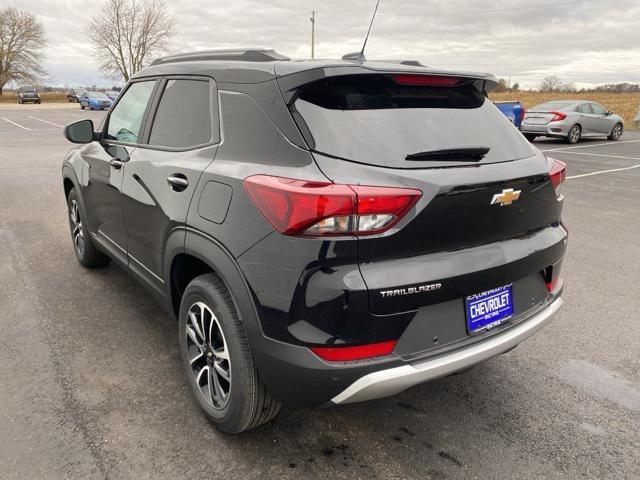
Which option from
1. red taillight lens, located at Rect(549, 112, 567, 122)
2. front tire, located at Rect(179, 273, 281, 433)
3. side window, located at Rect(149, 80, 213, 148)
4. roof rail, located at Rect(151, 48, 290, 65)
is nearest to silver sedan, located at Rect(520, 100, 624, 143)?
red taillight lens, located at Rect(549, 112, 567, 122)

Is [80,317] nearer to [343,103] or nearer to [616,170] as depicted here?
[343,103]

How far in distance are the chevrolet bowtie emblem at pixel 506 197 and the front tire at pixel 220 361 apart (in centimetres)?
122

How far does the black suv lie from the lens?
1927 millimetres

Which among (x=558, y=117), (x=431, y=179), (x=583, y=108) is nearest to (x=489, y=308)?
(x=431, y=179)

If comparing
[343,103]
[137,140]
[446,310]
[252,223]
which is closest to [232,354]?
[252,223]

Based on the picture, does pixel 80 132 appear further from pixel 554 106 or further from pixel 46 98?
pixel 46 98

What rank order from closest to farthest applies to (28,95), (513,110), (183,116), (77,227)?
(183,116) → (77,227) → (513,110) → (28,95)

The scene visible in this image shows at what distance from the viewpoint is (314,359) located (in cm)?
197

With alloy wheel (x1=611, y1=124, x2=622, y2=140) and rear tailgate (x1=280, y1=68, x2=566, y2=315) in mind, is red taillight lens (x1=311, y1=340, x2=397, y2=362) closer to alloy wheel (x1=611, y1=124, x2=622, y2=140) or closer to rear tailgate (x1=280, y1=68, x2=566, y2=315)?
rear tailgate (x1=280, y1=68, x2=566, y2=315)

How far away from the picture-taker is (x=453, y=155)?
221 cm

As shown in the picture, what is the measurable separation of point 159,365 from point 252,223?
4.86ft

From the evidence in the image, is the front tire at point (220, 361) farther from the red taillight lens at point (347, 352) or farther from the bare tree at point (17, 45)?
the bare tree at point (17, 45)

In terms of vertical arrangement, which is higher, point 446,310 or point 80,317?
point 446,310

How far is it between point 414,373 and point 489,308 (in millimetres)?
518
